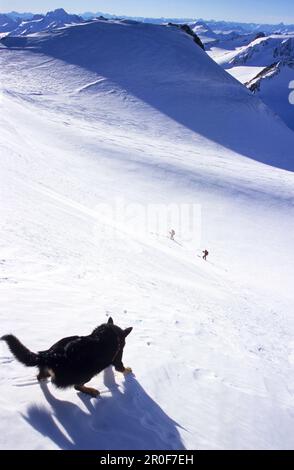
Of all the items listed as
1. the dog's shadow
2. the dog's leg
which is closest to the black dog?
the dog's leg

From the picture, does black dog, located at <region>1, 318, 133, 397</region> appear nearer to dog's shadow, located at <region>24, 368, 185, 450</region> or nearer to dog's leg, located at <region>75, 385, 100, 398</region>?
dog's leg, located at <region>75, 385, 100, 398</region>

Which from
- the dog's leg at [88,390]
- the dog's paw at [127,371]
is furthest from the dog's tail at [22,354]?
the dog's paw at [127,371]

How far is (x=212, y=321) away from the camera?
8.27 m

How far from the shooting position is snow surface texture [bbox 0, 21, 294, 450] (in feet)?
13.5

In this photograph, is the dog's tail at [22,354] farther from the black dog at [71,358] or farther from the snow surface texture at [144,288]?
the snow surface texture at [144,288]

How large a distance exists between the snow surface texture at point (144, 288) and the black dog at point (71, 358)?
1.01 ft

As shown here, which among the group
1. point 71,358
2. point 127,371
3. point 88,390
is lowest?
point 127,371

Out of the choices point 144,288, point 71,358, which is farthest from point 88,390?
point 144,288

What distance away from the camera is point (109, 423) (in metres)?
3.95

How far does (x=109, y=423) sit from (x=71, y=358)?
81cm

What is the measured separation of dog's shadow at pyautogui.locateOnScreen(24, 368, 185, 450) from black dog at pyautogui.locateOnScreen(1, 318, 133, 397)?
24 cm

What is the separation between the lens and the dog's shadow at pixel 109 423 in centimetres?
359

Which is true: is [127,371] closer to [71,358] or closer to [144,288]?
[71,358]

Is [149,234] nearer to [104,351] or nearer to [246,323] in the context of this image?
[246,323]
